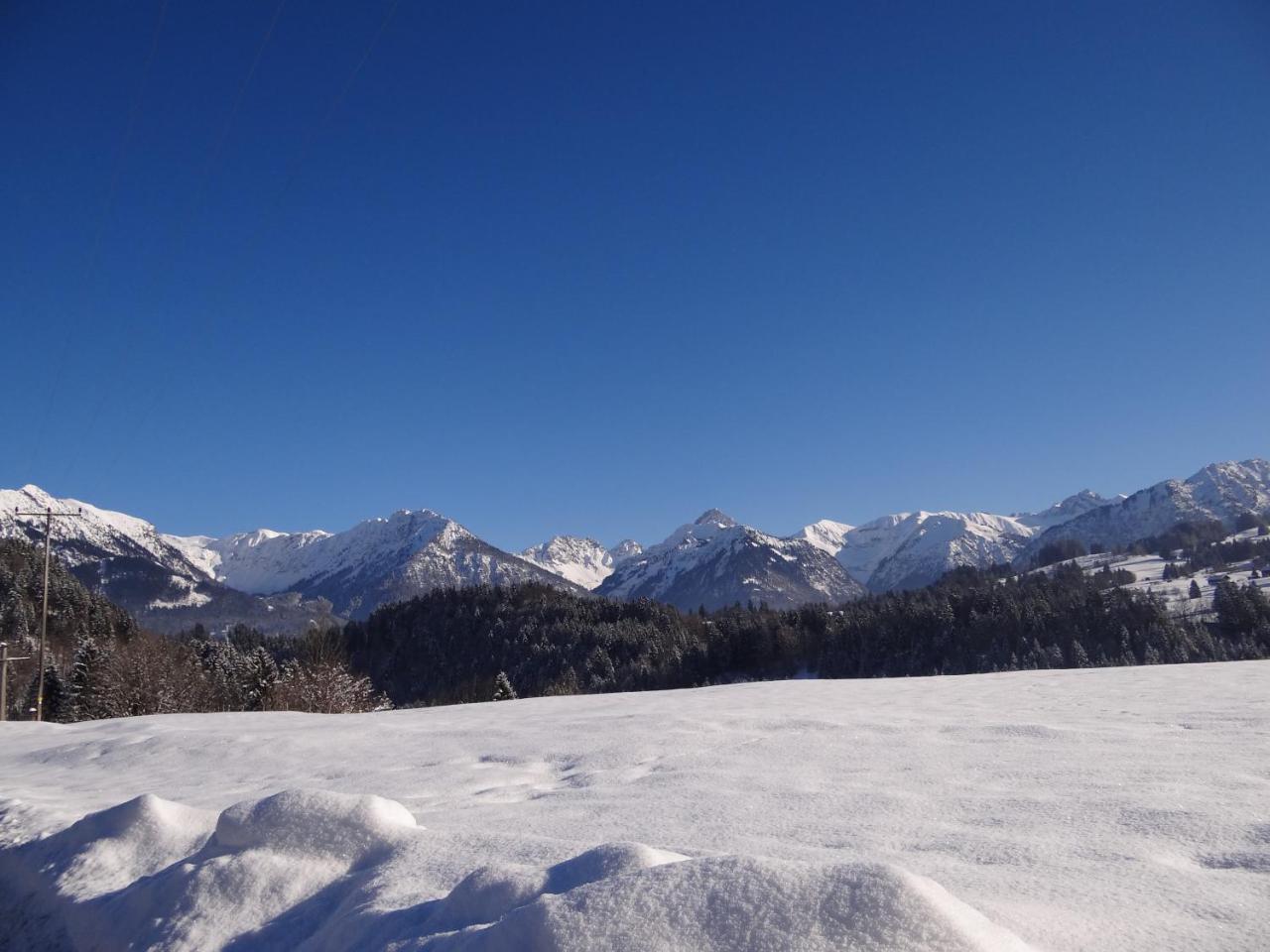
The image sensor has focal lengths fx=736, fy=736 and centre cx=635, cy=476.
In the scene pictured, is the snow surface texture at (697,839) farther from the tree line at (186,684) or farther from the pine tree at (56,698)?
the pine tree at (56,698)

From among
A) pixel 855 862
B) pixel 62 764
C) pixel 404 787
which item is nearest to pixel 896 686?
pixel 404 787

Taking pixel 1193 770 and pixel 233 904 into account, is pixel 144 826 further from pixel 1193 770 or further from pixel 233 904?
pixel 1193 770

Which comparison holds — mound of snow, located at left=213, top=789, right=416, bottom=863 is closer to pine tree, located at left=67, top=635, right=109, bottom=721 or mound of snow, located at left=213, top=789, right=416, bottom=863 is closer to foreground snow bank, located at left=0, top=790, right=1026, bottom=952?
foreground snow bank, located at left=0, top=790, right=1026, bottom=952

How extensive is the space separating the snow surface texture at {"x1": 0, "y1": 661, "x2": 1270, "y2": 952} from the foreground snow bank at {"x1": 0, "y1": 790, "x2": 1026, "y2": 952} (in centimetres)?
1

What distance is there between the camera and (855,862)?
110 inches

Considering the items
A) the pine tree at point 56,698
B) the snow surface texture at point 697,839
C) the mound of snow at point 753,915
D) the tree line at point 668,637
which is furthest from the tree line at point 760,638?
the mound of snow at point 753,915

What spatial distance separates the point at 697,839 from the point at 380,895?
6.11 ft

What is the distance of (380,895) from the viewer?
375 centimetres

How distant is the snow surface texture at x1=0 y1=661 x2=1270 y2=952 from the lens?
271cm

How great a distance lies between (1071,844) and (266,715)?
51.5ft

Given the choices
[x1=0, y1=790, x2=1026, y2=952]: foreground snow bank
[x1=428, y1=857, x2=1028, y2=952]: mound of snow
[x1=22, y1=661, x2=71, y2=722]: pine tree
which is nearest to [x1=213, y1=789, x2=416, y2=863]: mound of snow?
[x1=0, y1=790, x2=1026, y2=952]: foreground snow bank

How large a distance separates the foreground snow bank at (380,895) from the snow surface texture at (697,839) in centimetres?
1

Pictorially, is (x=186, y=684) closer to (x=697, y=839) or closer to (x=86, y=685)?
(x=86, y=685)

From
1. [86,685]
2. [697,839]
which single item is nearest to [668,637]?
[86,685]
